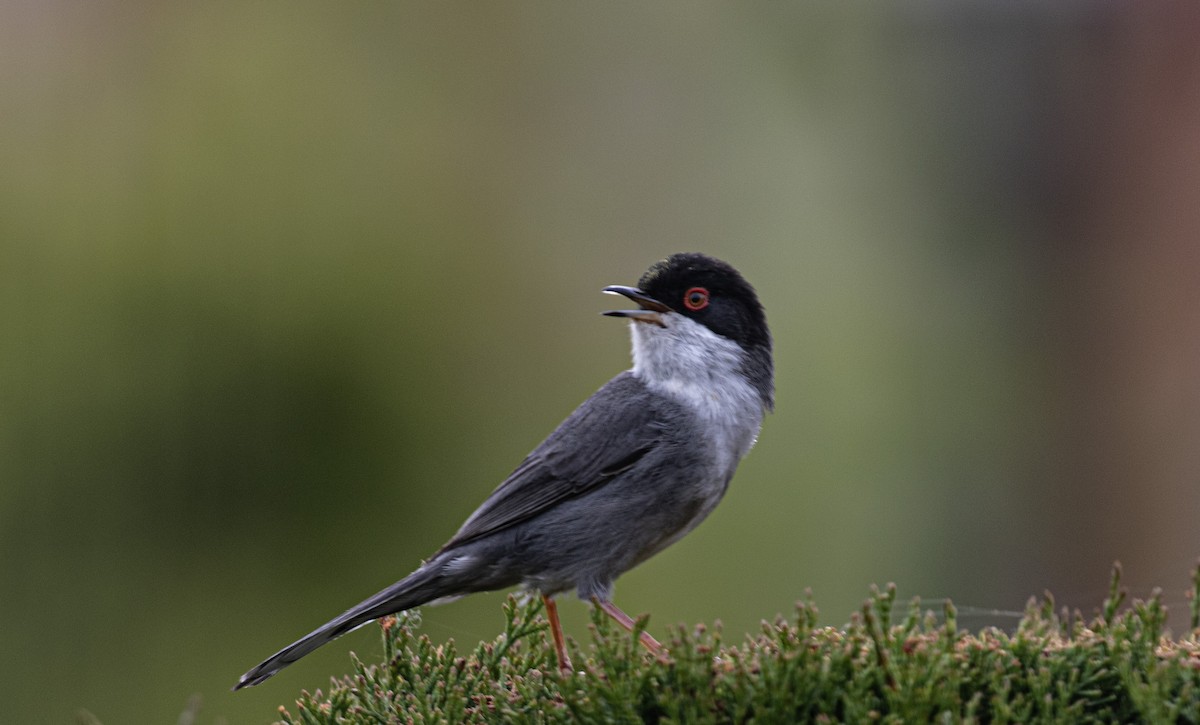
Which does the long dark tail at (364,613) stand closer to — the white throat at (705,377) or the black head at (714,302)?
the white throat at (705,377)

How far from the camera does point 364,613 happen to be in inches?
151

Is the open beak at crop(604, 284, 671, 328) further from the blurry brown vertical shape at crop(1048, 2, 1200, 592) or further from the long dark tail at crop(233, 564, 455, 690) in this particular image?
the blurry brown vertical shape at crop(1048, 2, 1200, 592)

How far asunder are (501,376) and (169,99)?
9.70ft

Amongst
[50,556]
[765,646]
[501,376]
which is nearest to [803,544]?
[501,376]

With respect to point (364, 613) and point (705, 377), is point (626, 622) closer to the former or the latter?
point (364, 613)

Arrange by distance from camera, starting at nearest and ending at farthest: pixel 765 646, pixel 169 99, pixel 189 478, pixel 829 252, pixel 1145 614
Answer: pixel 1145 614, pixel 765 646, pixel 189 478, pixel 169 99, pixel 829 252

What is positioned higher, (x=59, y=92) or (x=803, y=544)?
(x=59, y=92)

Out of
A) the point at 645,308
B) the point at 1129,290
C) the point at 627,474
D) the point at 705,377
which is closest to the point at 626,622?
the point at 627,474

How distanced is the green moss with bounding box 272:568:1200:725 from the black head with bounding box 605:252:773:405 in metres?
1.85

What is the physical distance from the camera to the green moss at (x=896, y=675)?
2.50m

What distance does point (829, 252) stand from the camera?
10.2 metres

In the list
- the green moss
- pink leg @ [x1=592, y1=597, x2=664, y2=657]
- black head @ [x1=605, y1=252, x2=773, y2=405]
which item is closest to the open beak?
black head @ [x1=605, y1=252, x2=773, y2=405]

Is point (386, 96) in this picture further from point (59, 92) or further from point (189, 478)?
point (189, 478)

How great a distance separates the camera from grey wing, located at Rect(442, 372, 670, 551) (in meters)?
4.24
